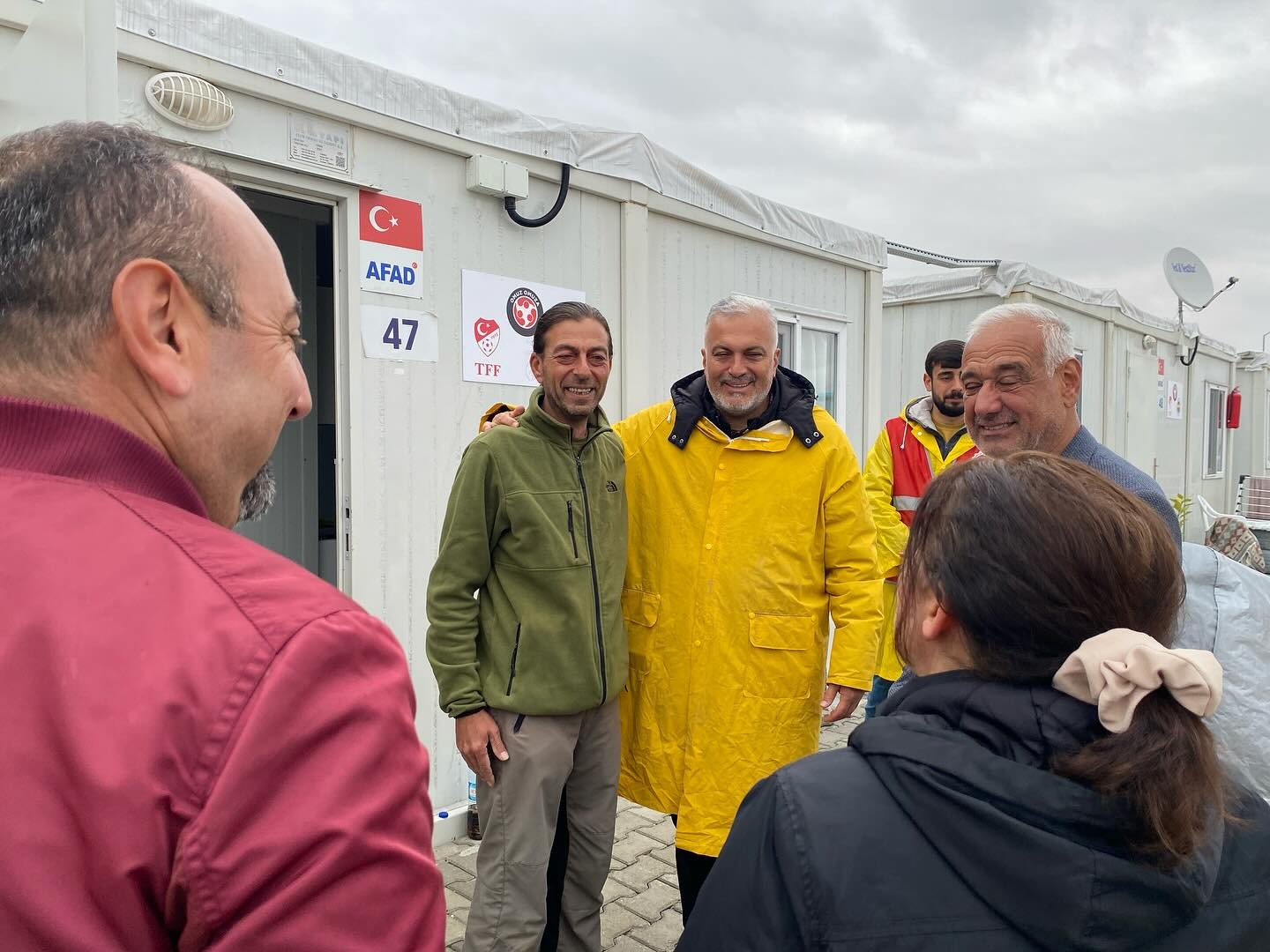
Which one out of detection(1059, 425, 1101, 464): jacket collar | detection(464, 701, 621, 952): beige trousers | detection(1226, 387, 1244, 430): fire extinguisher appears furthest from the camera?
detection(1226, 387, 1244, 430): fire extinguisher

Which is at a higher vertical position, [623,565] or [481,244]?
[481,244]

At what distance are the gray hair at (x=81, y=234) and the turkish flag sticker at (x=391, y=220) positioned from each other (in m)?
2.78

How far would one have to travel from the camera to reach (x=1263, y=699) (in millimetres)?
1573

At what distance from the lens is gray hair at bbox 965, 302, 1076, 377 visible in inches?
93.3

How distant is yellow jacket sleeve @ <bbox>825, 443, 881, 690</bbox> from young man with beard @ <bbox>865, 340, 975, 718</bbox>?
1.47 metres

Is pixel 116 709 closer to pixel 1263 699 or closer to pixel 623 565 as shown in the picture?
pixel 1263 699

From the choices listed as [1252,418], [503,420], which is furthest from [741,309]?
[1252,418]

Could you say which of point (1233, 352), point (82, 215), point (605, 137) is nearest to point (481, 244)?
point (605, 137)

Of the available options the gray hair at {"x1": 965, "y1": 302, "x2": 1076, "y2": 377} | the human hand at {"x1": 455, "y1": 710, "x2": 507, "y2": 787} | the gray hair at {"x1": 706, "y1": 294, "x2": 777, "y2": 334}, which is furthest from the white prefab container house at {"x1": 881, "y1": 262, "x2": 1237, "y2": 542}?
the human hand at {"x1": 455, "y1": 710, "x2": 507, "y2": 787}

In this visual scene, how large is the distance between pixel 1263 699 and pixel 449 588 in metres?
2.04

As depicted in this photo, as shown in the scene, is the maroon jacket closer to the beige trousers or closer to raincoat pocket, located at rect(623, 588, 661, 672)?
the beige trousers

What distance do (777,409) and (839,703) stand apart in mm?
1007

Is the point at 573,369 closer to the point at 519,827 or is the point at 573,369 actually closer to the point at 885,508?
the point at 519,827

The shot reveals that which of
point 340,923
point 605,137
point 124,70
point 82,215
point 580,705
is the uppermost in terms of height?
point 605,137
